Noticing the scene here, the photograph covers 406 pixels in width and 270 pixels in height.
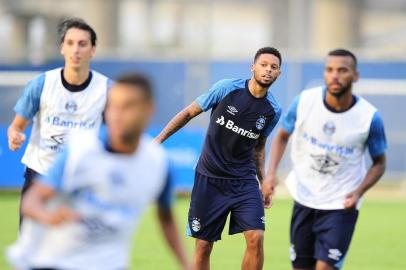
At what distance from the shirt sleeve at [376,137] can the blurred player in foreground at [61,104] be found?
7.55 ft

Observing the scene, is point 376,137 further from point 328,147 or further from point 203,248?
point 203,248

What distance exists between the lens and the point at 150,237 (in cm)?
1530

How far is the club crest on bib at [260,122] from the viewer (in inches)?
376

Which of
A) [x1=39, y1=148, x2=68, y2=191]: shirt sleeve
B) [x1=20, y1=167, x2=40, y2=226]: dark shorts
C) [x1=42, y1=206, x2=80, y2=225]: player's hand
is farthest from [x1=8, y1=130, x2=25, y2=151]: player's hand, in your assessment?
[x1=42, y1=206, x2=80, y2=225]: player's hand

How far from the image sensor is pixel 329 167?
9094mm

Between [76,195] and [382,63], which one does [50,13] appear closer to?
[382,63]

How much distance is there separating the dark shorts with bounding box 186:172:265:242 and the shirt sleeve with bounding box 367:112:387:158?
121cm

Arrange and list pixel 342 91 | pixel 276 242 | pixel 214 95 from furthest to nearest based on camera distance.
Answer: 1. pixel 276 242
2. pixel 214 95
3. pixel 342 91

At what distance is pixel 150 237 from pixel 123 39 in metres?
17.8

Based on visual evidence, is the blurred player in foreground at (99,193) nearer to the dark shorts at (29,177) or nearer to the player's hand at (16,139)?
the player's hand at (16,139)

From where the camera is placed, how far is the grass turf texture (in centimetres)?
1262

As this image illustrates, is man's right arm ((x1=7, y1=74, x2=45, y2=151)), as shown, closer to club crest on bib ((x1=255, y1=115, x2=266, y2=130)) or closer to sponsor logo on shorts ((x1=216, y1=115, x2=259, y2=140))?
sponsor logo on shorts ((x1=216, y1=115, x2=259, y2=140))

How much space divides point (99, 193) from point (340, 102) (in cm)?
401

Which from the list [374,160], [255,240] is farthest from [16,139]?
[374,160]
